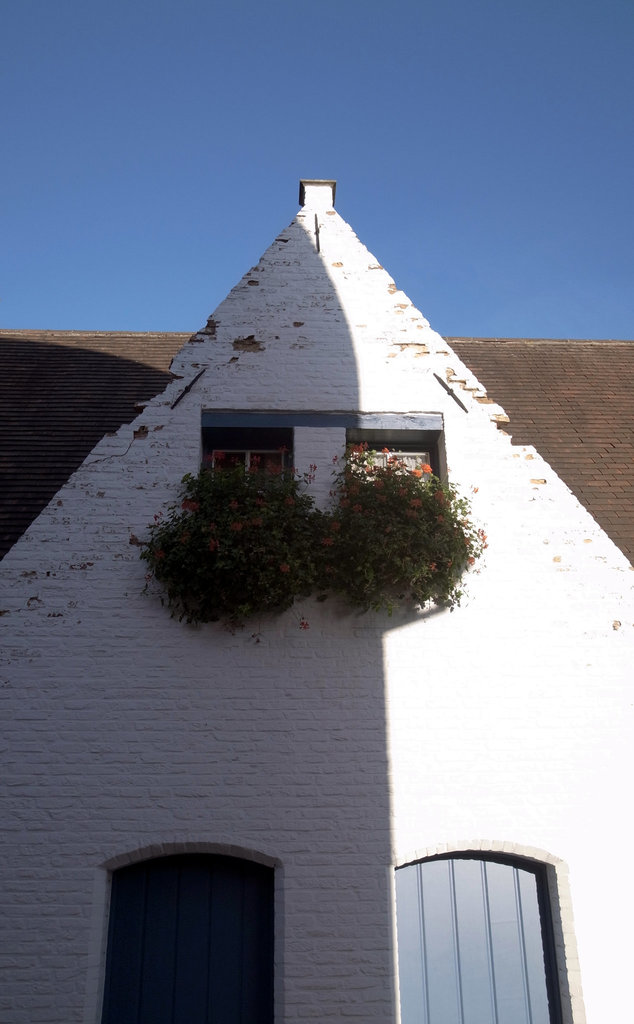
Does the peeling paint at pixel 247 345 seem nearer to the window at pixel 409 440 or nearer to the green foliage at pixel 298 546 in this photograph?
the window at pixel 409 440

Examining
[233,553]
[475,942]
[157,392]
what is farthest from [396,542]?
[157,392]

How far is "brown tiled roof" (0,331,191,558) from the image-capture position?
25.6 ft

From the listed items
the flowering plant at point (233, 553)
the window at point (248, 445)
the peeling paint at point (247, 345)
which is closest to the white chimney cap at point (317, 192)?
the peeling paint at point (247, 345)

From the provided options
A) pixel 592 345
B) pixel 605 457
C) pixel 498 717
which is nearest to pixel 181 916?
pixel 498 717

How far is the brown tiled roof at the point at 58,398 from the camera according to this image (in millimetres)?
7811

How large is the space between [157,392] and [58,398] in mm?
1106

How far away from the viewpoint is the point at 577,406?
9719mm

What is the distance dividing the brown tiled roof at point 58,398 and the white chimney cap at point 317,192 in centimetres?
266

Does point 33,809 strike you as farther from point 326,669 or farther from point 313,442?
point 313,442

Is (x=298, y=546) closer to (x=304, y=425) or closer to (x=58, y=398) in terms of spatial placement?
(x=304, y=425)

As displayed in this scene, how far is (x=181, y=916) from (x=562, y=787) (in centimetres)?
291

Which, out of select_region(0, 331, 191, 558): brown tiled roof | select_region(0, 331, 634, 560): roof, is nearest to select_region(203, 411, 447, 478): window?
select_region(0, 331, 191, 558): brown tiled roof

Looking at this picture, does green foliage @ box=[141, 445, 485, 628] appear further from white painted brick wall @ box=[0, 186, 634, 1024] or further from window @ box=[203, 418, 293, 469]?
window @ box=[203, 418, 293, 469]

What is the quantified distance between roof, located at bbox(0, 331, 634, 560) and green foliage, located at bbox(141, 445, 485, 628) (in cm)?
164
